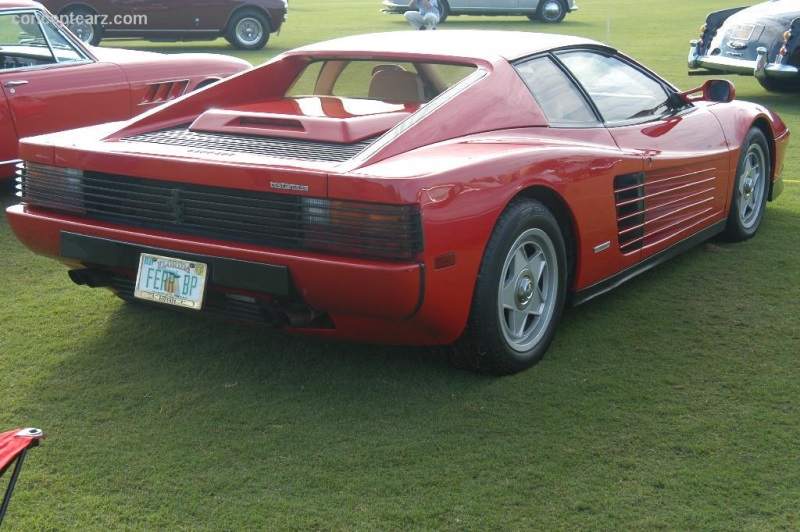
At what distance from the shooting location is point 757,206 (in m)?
5.93

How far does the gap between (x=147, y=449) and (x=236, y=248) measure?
0.74m

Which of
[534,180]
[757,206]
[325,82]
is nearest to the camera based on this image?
[534,180]

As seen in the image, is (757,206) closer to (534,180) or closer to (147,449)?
(534,180)

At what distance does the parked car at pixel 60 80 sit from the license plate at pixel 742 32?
6617mm

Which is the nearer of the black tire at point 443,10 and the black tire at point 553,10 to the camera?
the black tire at point 443,10

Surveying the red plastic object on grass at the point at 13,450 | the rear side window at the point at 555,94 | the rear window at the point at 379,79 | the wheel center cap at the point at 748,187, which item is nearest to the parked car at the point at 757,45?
the wheel center cap at the point at 748,187

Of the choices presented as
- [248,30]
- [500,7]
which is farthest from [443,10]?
[248,30]

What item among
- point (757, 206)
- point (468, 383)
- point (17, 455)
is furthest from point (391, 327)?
point (757, 206)

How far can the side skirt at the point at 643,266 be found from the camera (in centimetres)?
439

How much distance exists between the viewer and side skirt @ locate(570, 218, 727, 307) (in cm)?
439

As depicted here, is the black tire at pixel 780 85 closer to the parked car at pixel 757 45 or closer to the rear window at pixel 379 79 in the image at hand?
the parked car at pixel 757 45

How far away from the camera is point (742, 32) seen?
1155 cm

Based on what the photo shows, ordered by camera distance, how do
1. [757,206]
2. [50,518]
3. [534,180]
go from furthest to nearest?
[757,206], [534,180], [50,518]

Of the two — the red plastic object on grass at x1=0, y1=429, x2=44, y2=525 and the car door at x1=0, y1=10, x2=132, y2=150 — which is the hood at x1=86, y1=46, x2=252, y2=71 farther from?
the red plastic object on grass at x1=0, y1=429, x2=44, y2=525
